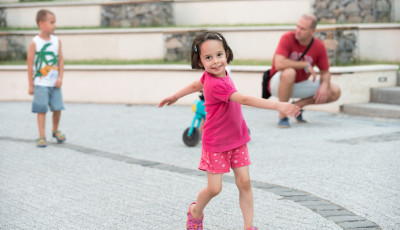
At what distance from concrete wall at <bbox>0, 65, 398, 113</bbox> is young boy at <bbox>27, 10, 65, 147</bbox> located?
426 cm

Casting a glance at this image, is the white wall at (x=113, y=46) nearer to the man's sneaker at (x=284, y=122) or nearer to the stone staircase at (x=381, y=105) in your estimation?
the stone staircase at (x=381, y=105)

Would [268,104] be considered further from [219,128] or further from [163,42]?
[163,42]

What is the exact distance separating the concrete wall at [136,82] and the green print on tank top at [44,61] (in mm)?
4348

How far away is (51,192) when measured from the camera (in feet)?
18.9

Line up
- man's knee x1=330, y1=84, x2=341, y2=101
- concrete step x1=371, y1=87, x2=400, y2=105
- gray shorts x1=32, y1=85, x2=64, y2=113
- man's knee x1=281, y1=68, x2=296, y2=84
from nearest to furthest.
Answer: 1. gray shorts x1=32, y1=85, x2=64, y2=113
2. man's knee x1=281, y1=68, x2=296, y2=84
3. man's knee x1=330, y1=84, x2=341, y2=101
4. concrete step x1=371, y1=87, x2=400, y2=105

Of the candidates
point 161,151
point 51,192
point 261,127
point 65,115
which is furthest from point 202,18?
point 51,192

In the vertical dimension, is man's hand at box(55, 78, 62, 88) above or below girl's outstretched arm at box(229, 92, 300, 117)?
below

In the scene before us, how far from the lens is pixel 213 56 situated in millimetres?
4066

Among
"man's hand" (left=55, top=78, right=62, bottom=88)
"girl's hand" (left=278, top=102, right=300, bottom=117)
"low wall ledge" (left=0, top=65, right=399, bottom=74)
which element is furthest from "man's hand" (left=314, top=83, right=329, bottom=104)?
"girl's hand" (left=278, top=102, right=300, bottom=117)

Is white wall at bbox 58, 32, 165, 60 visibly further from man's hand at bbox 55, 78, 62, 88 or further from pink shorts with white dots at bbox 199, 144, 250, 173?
pink shorts with white dots at bbox 199, 144, 250, 173

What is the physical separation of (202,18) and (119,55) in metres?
2.20

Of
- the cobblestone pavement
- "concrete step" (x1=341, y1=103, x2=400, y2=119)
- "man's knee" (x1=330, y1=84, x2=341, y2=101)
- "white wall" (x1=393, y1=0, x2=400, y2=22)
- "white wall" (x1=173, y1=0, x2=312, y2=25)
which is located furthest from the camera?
"white wall" (x1=173, y1=0, x2=312, y2=25)

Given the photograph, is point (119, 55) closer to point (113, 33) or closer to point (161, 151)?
point (113, 33)

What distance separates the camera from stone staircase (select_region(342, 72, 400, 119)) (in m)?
9.80
